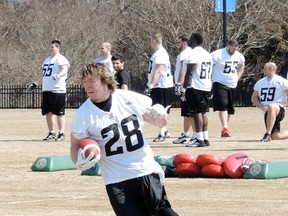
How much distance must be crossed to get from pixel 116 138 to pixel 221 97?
1292 cm

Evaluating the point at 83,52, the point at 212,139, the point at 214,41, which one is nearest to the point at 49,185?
the point at 212,139

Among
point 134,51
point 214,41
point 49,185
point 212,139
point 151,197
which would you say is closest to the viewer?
point 151,197

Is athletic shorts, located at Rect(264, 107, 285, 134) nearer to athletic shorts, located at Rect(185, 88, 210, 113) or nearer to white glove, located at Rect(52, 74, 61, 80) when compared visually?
athletic shorts, located at Rect(185, 88, 210, 113)

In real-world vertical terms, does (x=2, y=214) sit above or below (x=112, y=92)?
below

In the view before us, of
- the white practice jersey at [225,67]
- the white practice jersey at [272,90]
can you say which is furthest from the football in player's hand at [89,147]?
the white practice jersey at [225,67]

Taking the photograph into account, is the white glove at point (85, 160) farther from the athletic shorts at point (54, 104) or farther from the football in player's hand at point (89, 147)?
the athletic shorts at point (54, 104)

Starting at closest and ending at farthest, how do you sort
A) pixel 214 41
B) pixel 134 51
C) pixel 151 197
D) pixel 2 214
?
pixel 151 197 < pixel 2 214 < pixel 214 41 < pixel 134 51

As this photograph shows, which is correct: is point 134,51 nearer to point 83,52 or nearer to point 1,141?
point 83,52

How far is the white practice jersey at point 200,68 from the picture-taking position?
1873 cm

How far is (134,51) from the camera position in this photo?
2007 inches

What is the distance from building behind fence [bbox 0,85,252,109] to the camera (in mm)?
45625

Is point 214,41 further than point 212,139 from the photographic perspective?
Yes

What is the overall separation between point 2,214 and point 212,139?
1040 centimetres

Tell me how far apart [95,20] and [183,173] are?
133 ft
